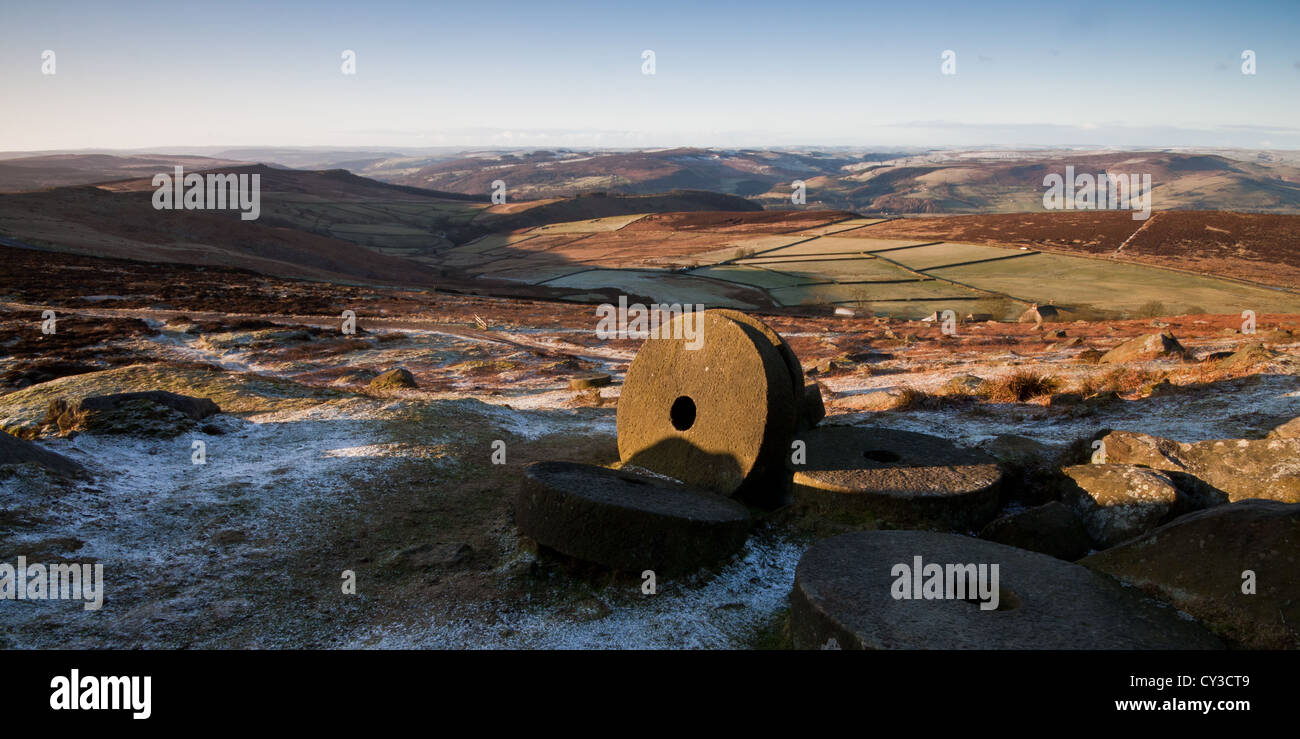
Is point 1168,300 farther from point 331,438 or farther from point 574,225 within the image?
→ point 574,225

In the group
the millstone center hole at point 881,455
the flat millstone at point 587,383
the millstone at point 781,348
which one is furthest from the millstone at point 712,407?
the flat millstone at point 587,383

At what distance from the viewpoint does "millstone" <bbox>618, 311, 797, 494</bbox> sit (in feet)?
31.8

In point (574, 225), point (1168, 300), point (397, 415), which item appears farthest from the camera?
point (574, 225)

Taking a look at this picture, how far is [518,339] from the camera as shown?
36.1m

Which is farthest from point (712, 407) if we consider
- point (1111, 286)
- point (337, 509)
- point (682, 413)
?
point (1111, 286)

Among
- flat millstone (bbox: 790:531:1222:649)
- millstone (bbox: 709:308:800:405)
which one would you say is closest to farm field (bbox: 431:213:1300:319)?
millstone (bbox: 709:308:800:405)

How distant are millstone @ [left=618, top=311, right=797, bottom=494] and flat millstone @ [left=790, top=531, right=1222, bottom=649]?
8.09 ft

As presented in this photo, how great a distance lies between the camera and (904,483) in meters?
9.49

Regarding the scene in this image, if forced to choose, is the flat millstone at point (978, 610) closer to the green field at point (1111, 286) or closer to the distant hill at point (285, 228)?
the green field at point (1111, 286)

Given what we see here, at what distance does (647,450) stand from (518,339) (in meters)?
26.1

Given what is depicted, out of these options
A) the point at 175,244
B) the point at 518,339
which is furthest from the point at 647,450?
the point at 175,244

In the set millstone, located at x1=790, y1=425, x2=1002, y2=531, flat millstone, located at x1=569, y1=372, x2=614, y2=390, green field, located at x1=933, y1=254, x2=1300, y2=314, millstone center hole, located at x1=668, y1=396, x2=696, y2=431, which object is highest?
green field, located at x1=933, y1=254, x2=1300, y2=314

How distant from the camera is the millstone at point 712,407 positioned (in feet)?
31.8

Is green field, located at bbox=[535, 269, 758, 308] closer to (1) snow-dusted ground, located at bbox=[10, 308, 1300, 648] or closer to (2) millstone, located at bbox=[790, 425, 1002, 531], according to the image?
(1) snow-dusted ground, located at bbox=[10, 308, 1300, 648]
